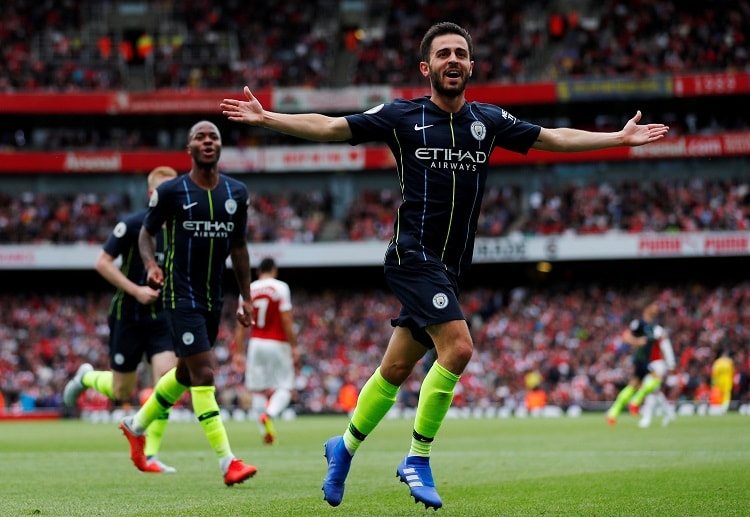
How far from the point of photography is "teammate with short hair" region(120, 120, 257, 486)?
822 cm

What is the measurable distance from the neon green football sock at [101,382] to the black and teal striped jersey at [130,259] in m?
0.74

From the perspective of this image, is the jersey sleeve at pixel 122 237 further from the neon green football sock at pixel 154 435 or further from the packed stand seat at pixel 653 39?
A: the packed stand seat at pixel 653 39

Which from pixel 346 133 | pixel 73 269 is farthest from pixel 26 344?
pixel 346 133

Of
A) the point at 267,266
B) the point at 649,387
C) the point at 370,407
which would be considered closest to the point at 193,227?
the point at 370,407

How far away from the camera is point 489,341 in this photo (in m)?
35.5

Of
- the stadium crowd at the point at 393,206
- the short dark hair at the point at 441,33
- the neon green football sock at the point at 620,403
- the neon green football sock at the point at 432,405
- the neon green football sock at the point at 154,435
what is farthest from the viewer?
the stadium crowd at the point at 393,206

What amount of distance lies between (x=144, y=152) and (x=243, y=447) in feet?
102

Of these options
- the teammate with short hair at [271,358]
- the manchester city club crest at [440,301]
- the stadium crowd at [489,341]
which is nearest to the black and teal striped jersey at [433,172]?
the manchester city club crest at [440,301]

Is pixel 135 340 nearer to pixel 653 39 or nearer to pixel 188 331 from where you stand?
pixel 188 331

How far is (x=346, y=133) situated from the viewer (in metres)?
5.96

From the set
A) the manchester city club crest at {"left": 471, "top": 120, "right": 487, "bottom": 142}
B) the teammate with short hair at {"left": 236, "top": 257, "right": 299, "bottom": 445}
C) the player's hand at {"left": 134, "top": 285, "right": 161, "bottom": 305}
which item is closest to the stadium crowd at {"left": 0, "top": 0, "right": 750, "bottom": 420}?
the teammate with short hair at {"left": 236, "top": 257, "right": 299, "bottom": 445}

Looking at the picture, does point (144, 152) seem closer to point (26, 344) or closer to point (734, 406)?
point (26, 344)

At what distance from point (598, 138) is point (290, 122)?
175cm

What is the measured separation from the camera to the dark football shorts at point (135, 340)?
429 inches
